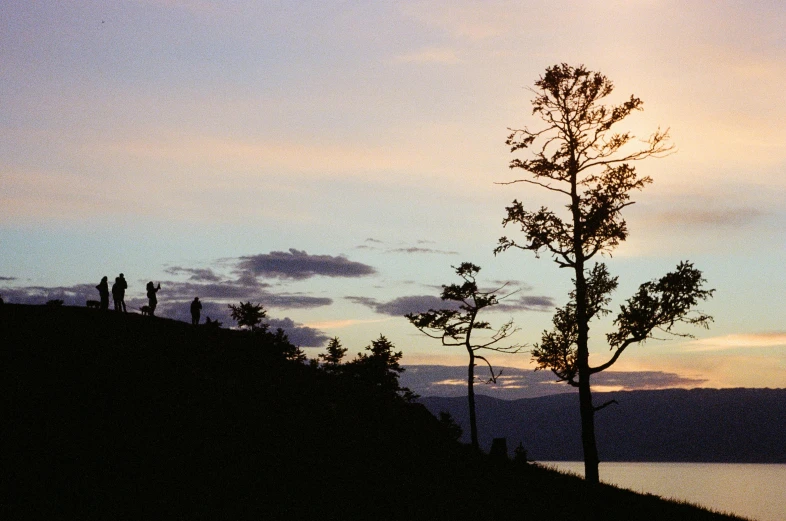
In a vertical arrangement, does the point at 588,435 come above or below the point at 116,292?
below

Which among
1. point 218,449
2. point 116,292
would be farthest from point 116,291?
point 218,449

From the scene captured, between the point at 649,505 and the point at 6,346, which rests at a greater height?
the point at 6,346

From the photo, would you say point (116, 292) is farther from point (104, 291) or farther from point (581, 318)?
point (581, 318)

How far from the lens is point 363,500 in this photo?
24.5m

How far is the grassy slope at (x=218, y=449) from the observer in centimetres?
2339

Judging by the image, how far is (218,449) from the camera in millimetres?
27906

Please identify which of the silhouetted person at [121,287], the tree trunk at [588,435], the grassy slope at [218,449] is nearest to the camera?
the grassy slope at [218,449]

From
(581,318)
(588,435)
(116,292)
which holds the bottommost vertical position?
(588,435)

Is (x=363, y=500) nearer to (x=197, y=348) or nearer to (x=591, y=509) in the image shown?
(x=591, y=509)

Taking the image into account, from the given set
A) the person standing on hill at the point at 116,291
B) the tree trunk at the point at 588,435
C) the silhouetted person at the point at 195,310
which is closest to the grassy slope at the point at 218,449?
the tree trunk at the point at 588,435

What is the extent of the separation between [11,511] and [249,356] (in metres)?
22.4

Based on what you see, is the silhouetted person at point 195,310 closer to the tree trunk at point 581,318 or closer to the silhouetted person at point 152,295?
the silhouetted person at point 152,295

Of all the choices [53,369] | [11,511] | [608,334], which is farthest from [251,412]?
[608,334]

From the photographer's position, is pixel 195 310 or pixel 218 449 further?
pixel 195 310
